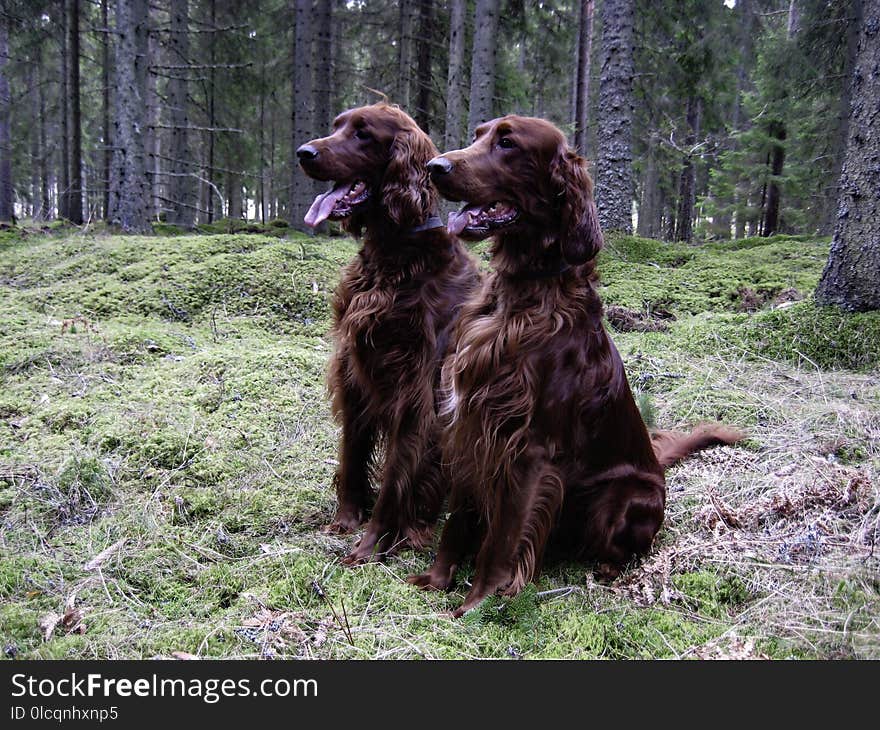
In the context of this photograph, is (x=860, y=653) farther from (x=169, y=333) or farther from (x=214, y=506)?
(x=169, y=333)

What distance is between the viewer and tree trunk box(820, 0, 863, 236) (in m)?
10.6

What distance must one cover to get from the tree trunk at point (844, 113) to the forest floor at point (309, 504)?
21.8ft

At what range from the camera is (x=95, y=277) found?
7008 millimetres

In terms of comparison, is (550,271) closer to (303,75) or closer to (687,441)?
(687,441)

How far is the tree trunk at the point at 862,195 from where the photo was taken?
14.9 ft

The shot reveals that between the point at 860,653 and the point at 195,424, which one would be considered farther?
the point at 195,424

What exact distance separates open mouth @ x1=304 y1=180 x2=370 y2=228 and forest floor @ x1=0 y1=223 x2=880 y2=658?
151cm

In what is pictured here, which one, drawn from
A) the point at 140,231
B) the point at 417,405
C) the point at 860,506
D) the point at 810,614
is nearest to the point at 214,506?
the point at 417,405

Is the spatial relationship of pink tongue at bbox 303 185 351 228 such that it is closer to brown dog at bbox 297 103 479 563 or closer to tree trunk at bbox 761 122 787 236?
brown dog at bbox 297 103 479 563

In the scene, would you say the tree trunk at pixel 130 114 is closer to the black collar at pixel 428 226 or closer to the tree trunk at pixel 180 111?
the tree trunk at pixel 180 111

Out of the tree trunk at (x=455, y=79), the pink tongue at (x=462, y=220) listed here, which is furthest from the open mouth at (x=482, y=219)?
the tree trunk at (x=455, y=79)

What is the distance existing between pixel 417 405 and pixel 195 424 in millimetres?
1741

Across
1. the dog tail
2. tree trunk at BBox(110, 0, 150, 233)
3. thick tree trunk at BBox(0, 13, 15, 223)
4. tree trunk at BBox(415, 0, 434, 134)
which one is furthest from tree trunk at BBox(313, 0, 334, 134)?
the dog tail

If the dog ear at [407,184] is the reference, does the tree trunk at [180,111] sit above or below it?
above
